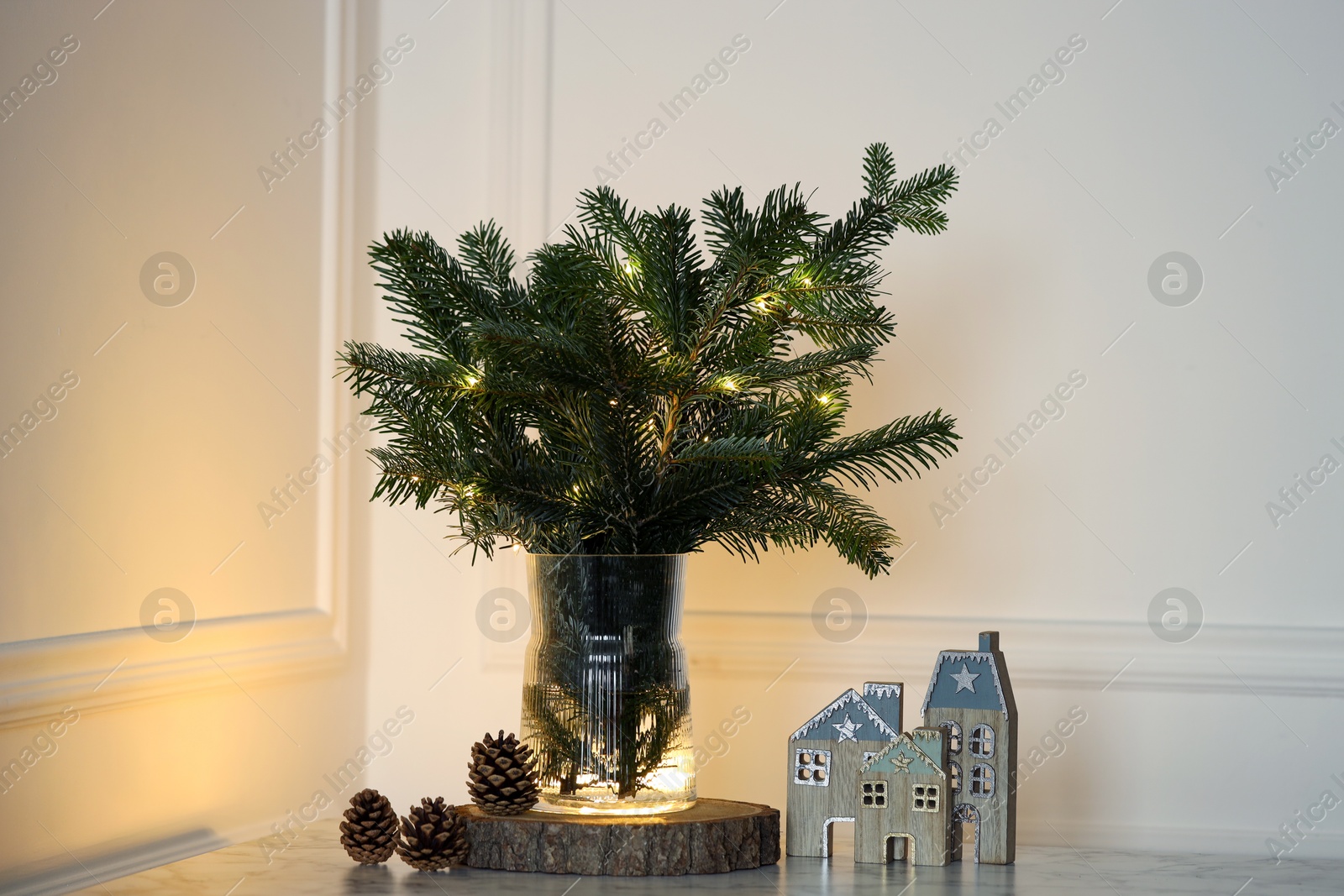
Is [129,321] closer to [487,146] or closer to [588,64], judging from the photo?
[487,146]

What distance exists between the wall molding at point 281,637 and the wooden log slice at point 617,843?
0.36 m

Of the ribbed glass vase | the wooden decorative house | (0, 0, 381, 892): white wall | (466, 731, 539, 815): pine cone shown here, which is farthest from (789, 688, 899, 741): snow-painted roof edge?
(0, 0, 381, 892): white wall

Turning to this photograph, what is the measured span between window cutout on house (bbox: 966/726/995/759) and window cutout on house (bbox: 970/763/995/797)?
10 mm

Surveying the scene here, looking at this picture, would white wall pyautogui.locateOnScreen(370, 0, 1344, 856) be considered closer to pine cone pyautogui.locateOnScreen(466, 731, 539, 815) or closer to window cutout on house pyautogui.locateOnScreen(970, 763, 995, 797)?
window cutout on house pyautogui.locateOnScreen(970, 763, 995, 797)

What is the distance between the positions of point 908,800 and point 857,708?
0.30ft

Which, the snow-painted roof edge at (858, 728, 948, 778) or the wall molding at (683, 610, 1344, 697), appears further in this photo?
the wall molding at (683, 610, 1344, 697)

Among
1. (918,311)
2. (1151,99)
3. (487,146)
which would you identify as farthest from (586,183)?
(1151,99)

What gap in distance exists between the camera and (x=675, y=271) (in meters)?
1.00

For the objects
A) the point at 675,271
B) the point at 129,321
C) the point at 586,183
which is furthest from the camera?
the point at 586,183

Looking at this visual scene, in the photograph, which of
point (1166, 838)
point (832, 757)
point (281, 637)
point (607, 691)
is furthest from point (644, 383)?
point (1166, 838)

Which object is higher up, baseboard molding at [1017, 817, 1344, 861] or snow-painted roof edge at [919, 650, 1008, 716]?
snow-painted roof edge at [919, 650, 1008, 716]

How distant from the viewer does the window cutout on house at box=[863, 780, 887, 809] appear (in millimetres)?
1088

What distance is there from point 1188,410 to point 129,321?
112cm

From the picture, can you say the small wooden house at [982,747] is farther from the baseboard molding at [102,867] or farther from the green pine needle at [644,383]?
the baseboard molding at [102,867]
